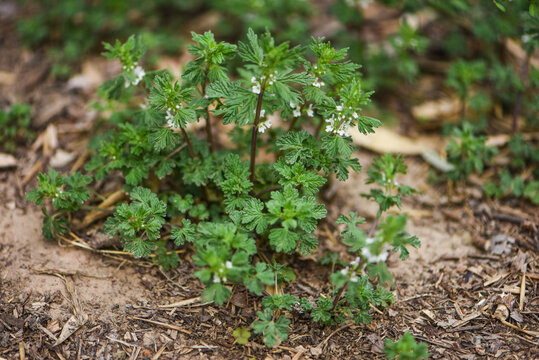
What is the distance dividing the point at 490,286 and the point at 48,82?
4.95m

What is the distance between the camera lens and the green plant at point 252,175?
2.78 meters

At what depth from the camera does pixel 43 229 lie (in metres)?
A: 3.38

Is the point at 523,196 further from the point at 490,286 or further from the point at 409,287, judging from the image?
the point at 409,287

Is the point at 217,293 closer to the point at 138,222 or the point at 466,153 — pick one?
the point at 138,222

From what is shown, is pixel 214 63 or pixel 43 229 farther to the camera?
pixel 43 229

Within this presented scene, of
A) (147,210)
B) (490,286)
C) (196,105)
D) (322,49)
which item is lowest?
(490,286)

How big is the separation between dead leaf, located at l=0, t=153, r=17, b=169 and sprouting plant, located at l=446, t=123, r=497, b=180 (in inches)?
162

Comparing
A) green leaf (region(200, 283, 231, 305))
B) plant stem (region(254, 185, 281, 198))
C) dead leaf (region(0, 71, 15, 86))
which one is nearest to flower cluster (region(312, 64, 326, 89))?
plant stem (region(254, 185, 281, 198))

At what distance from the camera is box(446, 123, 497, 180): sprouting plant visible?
4070mm

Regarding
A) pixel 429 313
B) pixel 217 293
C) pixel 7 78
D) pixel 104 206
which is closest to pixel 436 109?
pixel 429 313

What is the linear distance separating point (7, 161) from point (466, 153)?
433cm

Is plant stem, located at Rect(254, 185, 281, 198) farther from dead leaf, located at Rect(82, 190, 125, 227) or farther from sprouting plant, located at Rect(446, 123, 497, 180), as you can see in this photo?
sprouting plant, located at Rect(446, 123, 497, 180)

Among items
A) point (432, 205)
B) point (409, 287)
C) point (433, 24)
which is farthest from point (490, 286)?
point (433, 24)

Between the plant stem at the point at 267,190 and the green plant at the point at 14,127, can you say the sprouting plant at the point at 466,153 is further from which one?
the green plant at the point at 14,127
